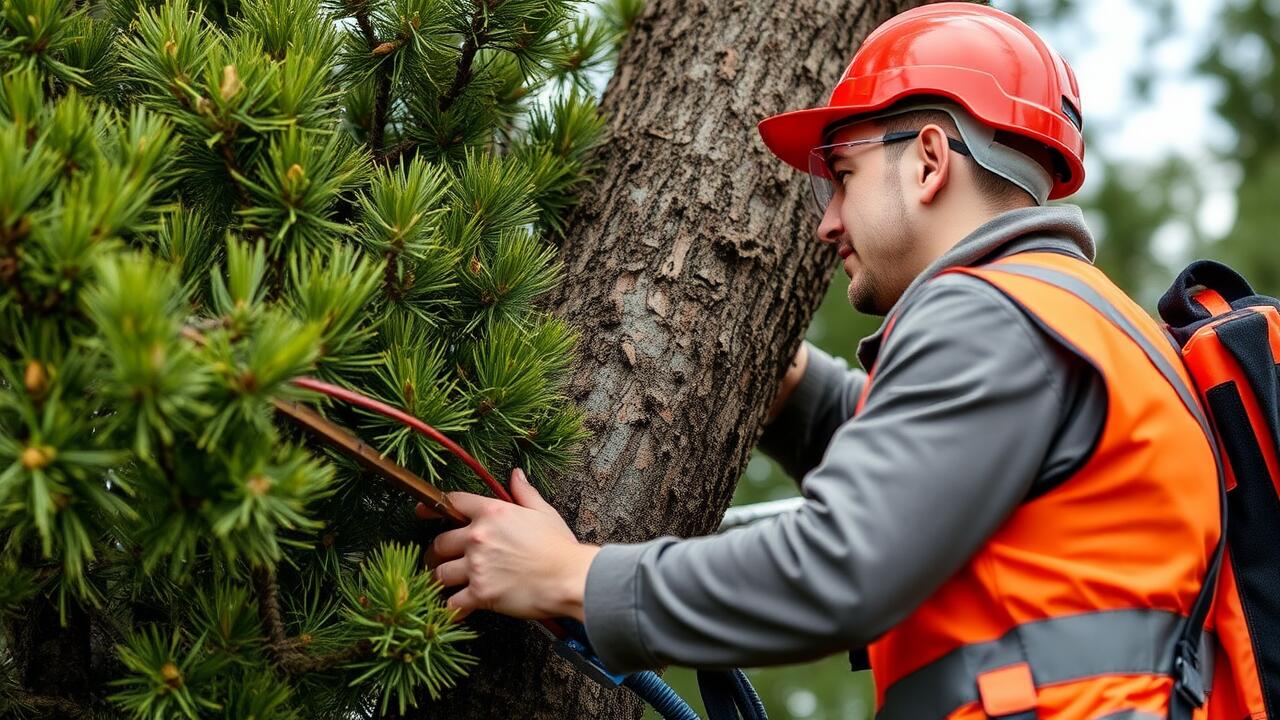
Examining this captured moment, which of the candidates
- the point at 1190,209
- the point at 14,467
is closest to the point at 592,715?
the point at 14,467

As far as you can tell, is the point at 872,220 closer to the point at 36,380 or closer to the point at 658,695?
the point at 658,695

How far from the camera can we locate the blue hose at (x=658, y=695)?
1.87 m

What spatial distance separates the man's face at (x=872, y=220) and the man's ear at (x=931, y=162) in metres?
0.04

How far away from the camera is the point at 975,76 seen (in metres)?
1.90

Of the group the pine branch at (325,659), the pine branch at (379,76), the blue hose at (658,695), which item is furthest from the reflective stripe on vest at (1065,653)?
the pine branch at (379,76)

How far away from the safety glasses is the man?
1.01 ft

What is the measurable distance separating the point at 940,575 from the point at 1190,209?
40.2ft

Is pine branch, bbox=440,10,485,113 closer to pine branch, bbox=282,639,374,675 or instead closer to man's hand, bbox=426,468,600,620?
man's hand, bbox=426,468,600,620

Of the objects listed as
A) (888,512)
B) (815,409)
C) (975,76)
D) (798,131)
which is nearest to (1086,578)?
(888,512)

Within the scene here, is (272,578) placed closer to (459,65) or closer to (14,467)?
(14,467)

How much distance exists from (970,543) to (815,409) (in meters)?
1.40

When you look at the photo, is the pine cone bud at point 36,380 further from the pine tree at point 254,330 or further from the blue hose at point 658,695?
the blue hose at point 658,695

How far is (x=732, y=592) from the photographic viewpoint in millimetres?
1502

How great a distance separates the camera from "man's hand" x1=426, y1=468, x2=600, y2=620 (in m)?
1.63
